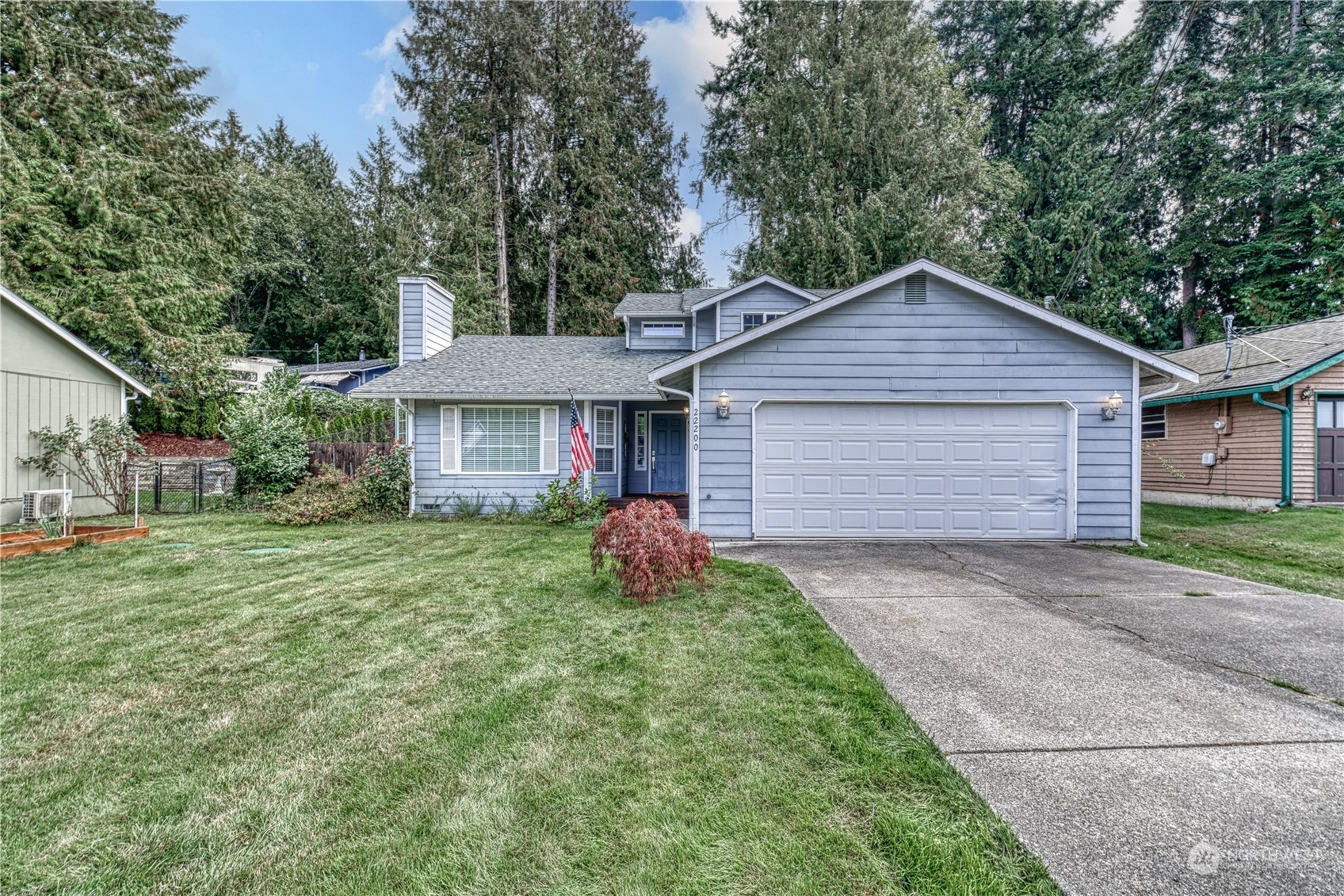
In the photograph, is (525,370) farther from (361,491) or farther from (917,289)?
(917,289)

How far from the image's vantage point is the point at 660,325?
1431 centimetres

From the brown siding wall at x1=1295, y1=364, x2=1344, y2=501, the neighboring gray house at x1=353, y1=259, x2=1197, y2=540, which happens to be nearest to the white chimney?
the neighboring gray house at x1=353, y1=259, x2=1197, y2=540

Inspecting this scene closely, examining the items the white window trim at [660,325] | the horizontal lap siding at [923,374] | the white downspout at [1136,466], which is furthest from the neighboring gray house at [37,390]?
the white downspout at [1136,466]

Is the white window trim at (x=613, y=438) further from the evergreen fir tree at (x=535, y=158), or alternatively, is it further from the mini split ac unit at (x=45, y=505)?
the evergreen fir tree at (x=535, y=158)

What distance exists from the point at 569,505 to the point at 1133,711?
8.66 m

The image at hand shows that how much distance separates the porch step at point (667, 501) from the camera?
11.1m

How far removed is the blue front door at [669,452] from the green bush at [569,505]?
2898 millimetres

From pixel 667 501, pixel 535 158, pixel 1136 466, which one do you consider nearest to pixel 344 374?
pixel 535 158

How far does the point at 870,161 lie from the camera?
1744 cm

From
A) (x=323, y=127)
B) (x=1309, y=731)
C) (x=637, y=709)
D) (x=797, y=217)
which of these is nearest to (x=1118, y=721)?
(x=1309, y=731)

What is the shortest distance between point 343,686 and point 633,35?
2646 cm

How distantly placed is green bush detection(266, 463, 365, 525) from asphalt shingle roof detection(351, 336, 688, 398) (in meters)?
1.77

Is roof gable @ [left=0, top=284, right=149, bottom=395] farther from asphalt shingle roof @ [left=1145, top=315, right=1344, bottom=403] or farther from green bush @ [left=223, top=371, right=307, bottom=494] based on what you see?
asphalt shingle roof @ [left=1145, top=315, right=1344, bottom=403]

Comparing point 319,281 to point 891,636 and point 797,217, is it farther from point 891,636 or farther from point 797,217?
point 891,636
